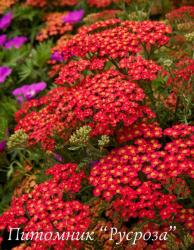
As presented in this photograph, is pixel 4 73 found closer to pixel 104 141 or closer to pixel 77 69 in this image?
pixel 77 69

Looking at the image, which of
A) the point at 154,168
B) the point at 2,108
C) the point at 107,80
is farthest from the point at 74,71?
the point at 2,108

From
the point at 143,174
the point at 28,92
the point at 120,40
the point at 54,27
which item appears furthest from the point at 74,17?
the point at 143,174

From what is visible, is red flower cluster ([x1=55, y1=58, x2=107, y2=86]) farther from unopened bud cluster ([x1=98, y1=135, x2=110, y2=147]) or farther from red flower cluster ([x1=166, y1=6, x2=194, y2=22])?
red flower cluster ([x1=166, y1=6, x2=194, y2=22])

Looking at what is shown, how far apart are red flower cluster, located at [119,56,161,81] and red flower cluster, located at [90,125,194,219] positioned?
39cm

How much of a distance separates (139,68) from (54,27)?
113 inches

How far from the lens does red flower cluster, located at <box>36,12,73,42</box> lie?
17.5ft

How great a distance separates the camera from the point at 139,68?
2809mm

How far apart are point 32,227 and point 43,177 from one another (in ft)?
3.01

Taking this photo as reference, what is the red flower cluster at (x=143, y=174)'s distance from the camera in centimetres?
236

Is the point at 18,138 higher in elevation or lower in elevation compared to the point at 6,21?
higher

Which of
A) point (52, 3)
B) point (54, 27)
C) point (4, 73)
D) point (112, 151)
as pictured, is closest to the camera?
point (112, 151)

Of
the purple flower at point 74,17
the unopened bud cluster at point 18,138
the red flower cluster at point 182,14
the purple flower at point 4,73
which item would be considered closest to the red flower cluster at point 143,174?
the unopened bud cluster at point 18,138

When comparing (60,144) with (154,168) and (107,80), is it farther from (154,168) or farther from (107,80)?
(154,168)

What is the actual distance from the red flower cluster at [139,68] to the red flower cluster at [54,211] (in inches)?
26.0
